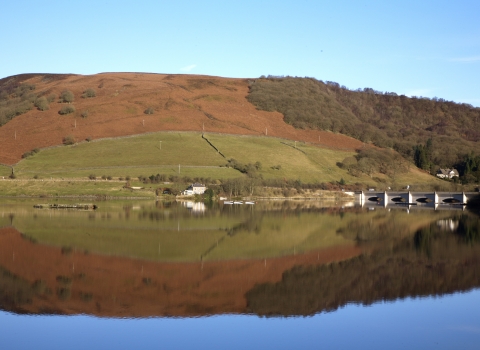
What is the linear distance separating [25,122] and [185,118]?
29.5 meters

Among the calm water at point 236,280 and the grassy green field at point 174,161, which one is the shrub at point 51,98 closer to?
the grassy green field at point 174,161

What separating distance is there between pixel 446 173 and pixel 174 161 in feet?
200

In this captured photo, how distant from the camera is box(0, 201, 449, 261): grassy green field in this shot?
36.7m

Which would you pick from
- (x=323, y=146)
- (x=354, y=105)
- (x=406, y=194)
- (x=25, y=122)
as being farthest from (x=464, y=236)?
(x=354, y=105)

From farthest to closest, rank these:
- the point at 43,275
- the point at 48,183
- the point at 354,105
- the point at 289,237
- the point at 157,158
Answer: the point at 354,105 < the point at 157,158 < the point at 48,183 < the point at 289,237 < the point at 43,275

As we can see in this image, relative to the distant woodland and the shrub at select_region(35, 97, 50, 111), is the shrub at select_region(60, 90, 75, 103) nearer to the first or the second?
the shrub at select_region(35, 97, 50, 111)

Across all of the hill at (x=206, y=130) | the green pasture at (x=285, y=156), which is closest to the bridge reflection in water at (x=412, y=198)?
the green pasture at (x=285, y=156)

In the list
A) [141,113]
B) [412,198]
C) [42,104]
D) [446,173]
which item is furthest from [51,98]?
[446,173]

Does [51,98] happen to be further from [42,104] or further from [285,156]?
[285,156]

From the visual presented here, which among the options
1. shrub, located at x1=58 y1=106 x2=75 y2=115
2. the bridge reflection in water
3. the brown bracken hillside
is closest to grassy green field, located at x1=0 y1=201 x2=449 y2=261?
the bridge reflection in water

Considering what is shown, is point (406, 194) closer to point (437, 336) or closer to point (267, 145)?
point (267, 145)

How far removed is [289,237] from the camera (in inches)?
1725

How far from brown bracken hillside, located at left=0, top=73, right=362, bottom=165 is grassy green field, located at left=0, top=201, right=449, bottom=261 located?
5159cm

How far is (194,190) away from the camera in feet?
294
